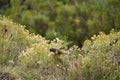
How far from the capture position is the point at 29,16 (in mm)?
11867

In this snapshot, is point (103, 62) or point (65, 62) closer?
point (103, 62)

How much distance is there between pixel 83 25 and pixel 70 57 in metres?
5.25

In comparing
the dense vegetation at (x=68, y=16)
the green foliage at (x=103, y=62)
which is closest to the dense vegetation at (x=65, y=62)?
the green foliage at (x=103, y=62)

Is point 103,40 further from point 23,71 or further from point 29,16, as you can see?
point 29,16

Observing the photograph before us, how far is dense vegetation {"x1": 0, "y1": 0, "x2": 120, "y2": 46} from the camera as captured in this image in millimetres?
10438

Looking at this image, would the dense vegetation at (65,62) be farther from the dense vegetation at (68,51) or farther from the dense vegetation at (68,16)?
the dense vegetation at (68,16)

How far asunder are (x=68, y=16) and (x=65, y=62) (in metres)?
5.38

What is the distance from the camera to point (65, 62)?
612 cm

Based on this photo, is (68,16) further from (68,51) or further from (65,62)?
(65,62)

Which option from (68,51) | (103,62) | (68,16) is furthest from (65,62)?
(68,16)

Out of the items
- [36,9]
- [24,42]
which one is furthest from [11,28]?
[36,9]

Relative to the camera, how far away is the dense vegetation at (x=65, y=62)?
19.3ft

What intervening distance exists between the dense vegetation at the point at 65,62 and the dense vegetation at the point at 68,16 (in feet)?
11.0

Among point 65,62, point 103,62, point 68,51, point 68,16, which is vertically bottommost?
point 103,62
